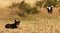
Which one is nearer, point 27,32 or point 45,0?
point 27,32

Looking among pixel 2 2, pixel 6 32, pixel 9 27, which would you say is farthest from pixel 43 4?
pixel 6 32

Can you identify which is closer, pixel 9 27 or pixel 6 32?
pixel 6 32

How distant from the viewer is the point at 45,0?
25.1 meters

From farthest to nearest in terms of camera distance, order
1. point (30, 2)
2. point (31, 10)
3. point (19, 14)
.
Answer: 1. point (30, 2)
2. point (31, 10)
3. point (19, 14)

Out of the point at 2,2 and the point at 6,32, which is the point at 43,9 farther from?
the point at 6,32

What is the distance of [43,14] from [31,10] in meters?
1.35

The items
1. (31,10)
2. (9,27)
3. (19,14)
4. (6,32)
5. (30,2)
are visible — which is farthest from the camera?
(30,2)

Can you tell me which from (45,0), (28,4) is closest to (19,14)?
(28,4)

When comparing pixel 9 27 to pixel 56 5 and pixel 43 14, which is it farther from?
pixel 56 5

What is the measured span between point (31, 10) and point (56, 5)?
10.6 ft

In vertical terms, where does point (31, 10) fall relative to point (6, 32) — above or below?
below

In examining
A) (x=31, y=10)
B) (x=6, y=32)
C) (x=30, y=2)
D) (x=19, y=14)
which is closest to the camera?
(x=6, y=32)

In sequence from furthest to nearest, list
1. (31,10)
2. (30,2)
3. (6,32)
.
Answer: (30,2)
(31,10)
(6,32)

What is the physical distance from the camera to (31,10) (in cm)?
2298
